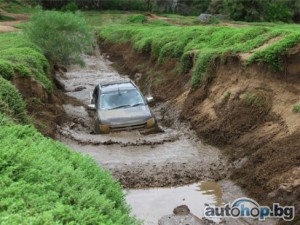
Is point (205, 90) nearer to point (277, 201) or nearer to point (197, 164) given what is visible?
point (197, 164)

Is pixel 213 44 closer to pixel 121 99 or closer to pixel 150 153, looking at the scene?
pixel 121 99

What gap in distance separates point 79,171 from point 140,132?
26.4ft

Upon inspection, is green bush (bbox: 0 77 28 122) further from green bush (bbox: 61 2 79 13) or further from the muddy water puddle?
green bush (bbox: 61 2 79 13)

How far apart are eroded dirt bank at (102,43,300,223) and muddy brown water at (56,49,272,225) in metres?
0.49

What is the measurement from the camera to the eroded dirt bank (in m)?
9.94

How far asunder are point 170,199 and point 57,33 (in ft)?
57.8

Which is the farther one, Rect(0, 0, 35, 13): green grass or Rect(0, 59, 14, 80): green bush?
Rect(0, 0, 35, 13): green grass

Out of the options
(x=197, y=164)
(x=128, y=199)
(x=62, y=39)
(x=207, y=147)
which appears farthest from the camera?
(x=62, y=39)

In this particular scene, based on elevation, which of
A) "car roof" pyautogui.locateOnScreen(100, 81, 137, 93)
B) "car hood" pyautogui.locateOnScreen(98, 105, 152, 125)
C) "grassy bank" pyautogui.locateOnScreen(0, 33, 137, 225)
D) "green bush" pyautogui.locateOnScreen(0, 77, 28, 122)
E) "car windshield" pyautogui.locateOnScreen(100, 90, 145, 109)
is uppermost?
"grassy bank" pyautogui.locateOnScreen(0, 33, 137, 225)

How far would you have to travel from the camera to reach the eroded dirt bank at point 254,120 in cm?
994

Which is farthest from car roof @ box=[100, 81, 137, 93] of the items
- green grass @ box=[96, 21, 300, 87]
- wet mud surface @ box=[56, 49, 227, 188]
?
green grass @ box=[96, 21, 300, 87]

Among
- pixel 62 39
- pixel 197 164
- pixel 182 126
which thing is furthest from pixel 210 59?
pixel 62 39

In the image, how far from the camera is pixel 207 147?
13.8 m

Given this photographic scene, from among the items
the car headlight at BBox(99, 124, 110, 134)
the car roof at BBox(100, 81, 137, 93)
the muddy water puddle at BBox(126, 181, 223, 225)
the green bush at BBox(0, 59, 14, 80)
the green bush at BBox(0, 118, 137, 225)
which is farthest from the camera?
the car roof at BBox(100, 81, 137, 93)
